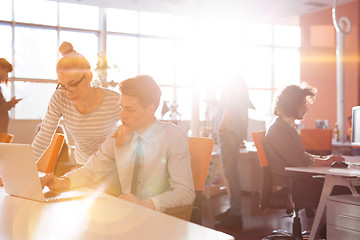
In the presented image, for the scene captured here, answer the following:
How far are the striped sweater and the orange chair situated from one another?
9.98ft

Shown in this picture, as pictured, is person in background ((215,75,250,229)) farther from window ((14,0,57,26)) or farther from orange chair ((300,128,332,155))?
window ((14,0,57,26))

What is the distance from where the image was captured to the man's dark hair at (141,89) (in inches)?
75.5

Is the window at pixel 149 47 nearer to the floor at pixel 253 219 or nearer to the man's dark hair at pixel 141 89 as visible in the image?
the floor at pixel 253 219

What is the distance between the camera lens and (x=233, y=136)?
4258mm

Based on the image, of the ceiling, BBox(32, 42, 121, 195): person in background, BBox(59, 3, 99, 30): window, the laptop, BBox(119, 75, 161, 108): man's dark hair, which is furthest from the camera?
BBox(59, 3, 99, 30): window

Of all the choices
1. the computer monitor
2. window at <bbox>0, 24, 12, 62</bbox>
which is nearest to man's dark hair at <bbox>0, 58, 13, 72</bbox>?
the computer monitor

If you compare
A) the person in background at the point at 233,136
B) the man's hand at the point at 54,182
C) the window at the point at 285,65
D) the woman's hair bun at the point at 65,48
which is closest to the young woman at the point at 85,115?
the woman's hair bun at the point at 65,48

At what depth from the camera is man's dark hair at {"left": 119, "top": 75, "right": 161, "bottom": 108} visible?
6.30ft

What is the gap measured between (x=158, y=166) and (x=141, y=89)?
0.36 meters

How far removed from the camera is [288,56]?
12.7 meters

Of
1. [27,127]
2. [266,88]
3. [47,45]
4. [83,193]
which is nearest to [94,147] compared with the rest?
[83,193]

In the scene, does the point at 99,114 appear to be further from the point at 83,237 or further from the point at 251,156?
the point at 251,156

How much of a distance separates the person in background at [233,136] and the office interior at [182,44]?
372cm

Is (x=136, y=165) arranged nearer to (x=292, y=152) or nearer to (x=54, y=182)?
(x=54, y=182)
